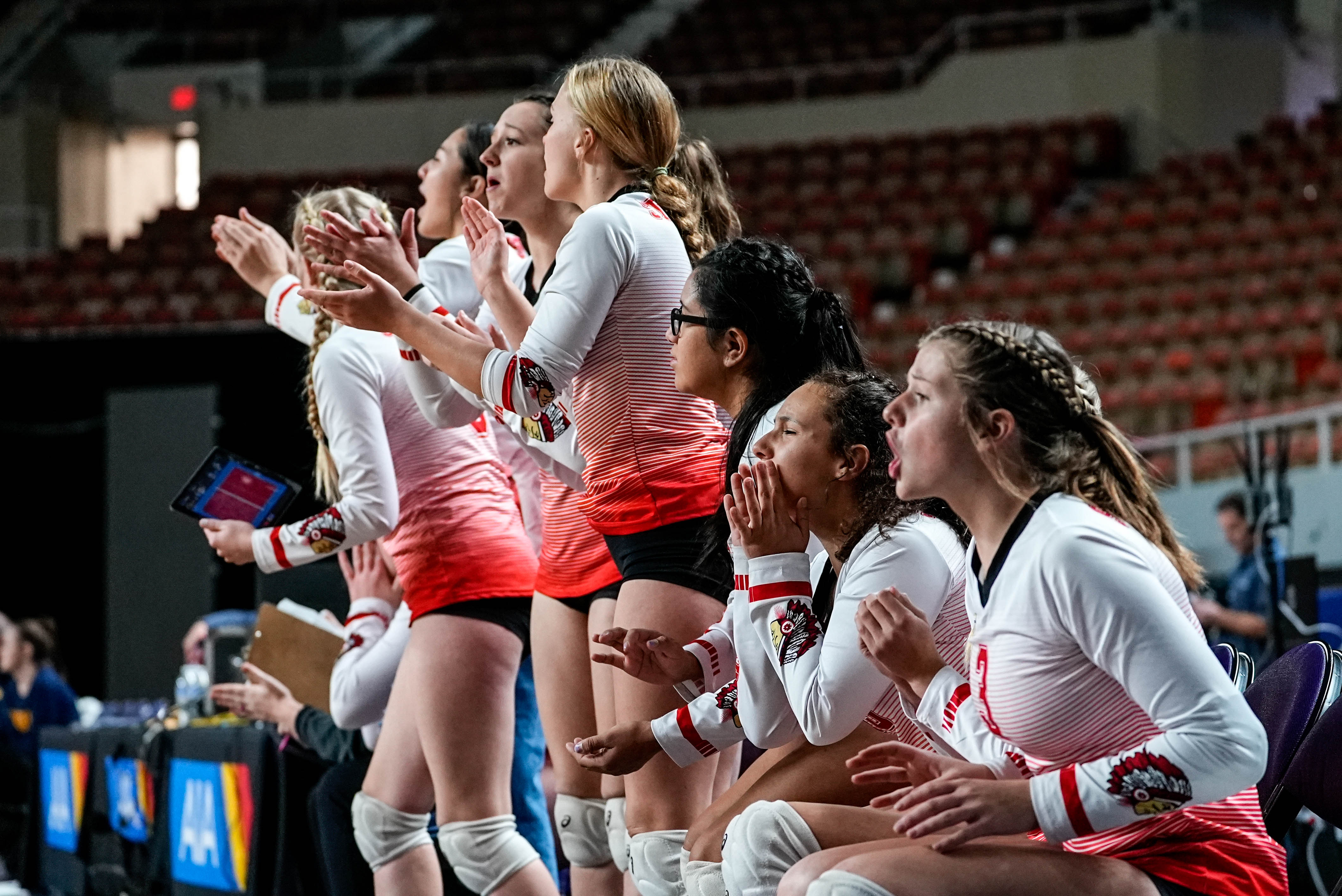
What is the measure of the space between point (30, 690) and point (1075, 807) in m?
6.00

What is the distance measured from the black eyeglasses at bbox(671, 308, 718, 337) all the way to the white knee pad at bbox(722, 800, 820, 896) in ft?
2.15

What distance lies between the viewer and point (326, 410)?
8.84 ft

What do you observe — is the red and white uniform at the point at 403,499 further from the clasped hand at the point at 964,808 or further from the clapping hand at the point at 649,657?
the clasped hand at the point at 964,808

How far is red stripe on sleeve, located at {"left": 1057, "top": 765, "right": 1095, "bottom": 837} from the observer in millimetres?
1421

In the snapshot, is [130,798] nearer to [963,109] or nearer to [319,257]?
[319,257]

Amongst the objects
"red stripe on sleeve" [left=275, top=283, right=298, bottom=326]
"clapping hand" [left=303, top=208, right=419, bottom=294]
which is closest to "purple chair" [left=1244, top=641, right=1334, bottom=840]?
"clapping hand" [left=303, top=208, right=419, bottom=294]

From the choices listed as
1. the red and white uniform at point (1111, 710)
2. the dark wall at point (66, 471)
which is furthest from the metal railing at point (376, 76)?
the red and white uniform at point (1111, 710)

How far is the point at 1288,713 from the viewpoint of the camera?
1.89 meters

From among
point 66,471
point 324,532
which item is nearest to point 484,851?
point 324,532

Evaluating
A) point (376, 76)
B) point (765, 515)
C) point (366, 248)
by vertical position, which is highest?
point (376, 76)

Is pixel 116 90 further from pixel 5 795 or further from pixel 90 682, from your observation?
pixel 5 795

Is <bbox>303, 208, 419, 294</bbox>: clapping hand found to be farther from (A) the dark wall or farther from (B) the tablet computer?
(A) the dark wall

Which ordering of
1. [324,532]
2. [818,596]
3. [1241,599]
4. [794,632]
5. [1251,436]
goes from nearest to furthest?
1. [794,632]
2. [818,596]
3. [324,532]
4. [1241,599]
5. [1251,436]

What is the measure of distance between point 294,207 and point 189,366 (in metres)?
4.51
